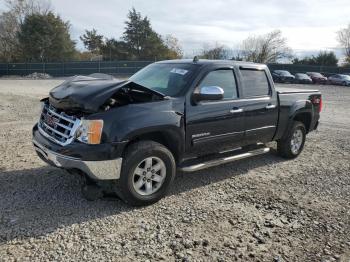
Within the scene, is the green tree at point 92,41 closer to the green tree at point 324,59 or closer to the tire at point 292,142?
the green tree at point 324,59

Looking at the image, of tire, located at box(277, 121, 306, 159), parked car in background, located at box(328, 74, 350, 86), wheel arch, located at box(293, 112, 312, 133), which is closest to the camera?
tire, located at box(277, 121, 306, 159)

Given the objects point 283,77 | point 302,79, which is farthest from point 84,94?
point 302,79

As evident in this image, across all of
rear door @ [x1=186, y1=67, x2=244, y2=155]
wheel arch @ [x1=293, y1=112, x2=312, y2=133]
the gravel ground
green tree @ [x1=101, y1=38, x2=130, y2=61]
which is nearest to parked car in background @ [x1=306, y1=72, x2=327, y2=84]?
green tree @ [x1=101, y1=38, x2=130, y2=61]

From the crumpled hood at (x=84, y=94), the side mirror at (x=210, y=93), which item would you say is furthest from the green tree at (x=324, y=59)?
the crumpled hood at (x=84, y=94)

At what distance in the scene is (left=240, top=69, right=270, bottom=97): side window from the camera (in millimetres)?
5550

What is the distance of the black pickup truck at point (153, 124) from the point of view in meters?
3.89

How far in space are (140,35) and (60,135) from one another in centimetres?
5159

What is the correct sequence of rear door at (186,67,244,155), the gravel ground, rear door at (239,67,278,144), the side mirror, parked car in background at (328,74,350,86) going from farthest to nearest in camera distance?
parked car in background at (328,74,350,86)
rear door at (239,67,278,144)
rear door at (186,67,244,155)
the side mirror
the gravel ground

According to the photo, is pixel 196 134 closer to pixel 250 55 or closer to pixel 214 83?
pixel 214 83

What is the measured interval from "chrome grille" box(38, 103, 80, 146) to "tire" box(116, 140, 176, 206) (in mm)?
685

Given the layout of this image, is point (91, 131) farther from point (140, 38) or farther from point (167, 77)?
point (140, 38)

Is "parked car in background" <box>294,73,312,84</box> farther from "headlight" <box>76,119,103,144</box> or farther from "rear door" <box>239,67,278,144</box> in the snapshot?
"headlight" <box>76,119,103,144</box>

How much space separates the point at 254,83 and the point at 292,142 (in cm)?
167

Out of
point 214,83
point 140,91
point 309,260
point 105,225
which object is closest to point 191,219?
point 105,225
